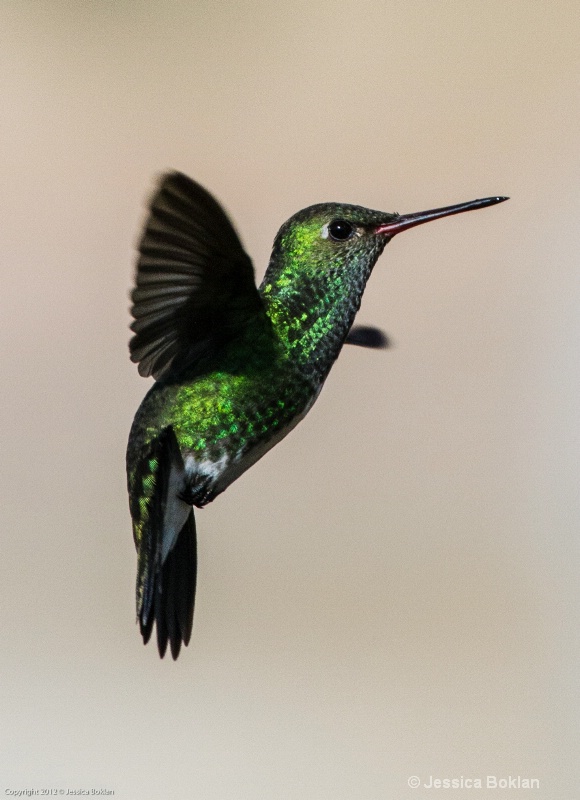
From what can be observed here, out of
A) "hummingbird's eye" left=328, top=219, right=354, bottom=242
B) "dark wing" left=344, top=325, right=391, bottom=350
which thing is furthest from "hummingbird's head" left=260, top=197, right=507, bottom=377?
"dark wing" left=344, top=325, right=391, bottom=350

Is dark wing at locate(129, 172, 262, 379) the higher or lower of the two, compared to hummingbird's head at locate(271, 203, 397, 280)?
lower

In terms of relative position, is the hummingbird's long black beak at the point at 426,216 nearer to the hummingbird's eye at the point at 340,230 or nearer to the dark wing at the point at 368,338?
the hummingbird's eye at the point at 340,230

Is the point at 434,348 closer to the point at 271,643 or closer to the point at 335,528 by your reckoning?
the point at 335,528

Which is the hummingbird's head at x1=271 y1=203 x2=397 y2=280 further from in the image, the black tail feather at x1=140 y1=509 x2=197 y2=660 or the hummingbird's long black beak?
the black tail feather at x1=140 y1=509 x2=197 y2=660

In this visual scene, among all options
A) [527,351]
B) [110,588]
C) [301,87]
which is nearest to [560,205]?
[527,351]

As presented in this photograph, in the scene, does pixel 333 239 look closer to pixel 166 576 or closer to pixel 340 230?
pixel 340 230

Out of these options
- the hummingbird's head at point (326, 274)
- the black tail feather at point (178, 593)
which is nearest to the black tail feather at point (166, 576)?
the black tail feather at point (178, 593)

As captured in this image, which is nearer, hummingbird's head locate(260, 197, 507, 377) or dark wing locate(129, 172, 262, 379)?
dark wing locate(129, 172, 262, 379)
